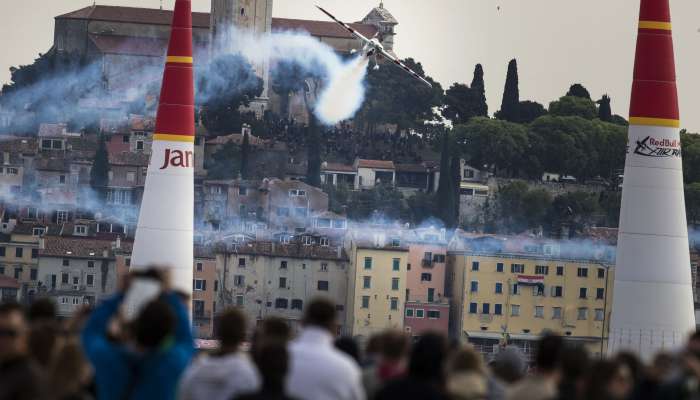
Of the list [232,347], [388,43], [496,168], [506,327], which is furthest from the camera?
[388,43]

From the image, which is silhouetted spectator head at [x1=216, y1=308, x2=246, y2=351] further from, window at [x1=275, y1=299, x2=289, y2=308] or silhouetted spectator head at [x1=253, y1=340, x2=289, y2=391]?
window at [x1=275, y1=299, x2=289, y2=308]

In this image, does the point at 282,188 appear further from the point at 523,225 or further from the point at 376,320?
the point at 376,320

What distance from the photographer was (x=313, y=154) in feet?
507

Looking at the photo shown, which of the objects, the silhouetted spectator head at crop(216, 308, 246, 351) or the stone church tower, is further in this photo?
the stone church tower

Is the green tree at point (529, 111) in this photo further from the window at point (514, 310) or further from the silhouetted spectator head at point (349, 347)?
the silhouetted spectator head at point (349, 347)

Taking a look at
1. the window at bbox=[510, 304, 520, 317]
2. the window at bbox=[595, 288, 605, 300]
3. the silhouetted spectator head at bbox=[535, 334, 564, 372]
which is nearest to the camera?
the silhouetted spectator head at bbox=[535, 334, 564, 372]

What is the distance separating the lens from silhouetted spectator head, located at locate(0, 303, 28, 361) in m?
12.6

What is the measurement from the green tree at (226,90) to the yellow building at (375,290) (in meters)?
37.3

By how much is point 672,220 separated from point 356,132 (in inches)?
5490

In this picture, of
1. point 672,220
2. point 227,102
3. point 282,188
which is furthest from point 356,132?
point 672,220

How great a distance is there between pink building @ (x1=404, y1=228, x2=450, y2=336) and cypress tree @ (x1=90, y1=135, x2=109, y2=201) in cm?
2373

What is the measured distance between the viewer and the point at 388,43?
178125mm

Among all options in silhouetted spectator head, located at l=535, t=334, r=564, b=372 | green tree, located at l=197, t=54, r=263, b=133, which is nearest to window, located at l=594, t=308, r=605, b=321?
green tree, located at l=197, t=54, r=263, b=133

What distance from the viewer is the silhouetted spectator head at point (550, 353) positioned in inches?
531
